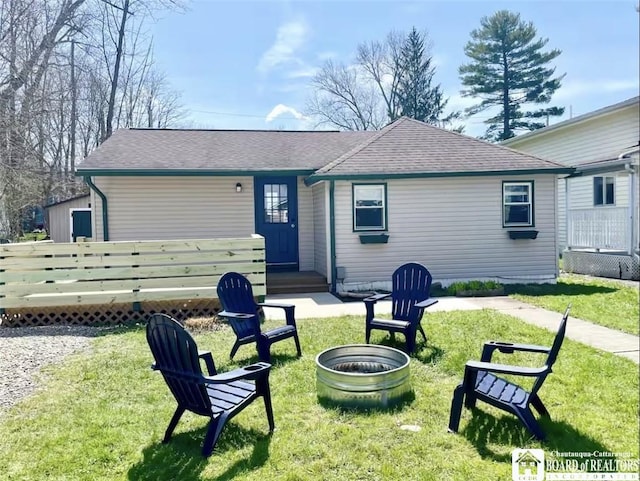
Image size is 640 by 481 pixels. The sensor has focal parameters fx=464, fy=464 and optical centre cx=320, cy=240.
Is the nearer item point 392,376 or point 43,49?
→ point 392,376

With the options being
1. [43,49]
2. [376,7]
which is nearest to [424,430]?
[376,7]

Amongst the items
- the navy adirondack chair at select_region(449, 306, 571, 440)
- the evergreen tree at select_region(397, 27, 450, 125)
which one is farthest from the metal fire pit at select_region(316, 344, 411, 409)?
the evergreen tree at select_region(397, 27, 450, 125)

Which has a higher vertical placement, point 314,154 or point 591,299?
point 314,154

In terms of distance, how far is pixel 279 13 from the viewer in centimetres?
1011

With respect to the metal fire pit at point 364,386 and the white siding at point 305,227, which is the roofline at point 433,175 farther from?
the metal fire pit at point 364,386

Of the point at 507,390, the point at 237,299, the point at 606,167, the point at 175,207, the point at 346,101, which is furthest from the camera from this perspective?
the point at 346,101

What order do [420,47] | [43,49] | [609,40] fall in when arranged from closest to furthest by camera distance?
1. [609,40]
2. [43,49]
3. [420,47]

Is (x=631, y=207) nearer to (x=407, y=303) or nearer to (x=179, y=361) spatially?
(x=407, y=303)

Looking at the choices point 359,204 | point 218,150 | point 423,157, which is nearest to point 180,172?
point 218,150

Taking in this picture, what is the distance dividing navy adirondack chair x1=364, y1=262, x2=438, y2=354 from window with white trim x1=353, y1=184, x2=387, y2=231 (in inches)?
149

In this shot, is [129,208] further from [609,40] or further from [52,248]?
[609,40]

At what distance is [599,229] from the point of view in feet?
38.6

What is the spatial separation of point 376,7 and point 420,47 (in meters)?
25.2

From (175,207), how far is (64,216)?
7.02m
